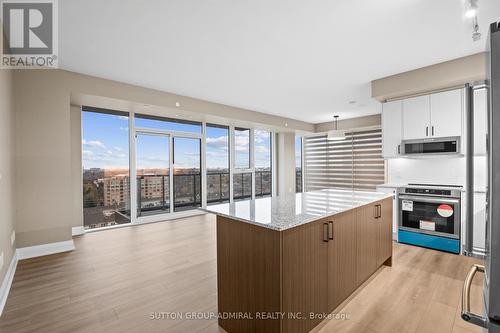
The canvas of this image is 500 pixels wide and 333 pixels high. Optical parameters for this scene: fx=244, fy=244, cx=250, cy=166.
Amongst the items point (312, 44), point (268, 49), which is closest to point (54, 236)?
point (268, 49)

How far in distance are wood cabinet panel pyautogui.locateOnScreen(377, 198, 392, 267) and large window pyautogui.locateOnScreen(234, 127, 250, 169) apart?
4.63 metres

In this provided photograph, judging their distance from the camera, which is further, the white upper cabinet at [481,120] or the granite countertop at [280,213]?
the granite countertop at [280,213]

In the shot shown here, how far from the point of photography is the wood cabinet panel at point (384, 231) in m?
2.80

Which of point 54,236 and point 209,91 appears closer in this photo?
point 54,236

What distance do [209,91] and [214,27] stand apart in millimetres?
2223

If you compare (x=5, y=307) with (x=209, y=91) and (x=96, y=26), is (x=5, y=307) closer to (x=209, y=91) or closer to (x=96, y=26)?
(x=96, y=26)

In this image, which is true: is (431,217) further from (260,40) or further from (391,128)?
(260,40)

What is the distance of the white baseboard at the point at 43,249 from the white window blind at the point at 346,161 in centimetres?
723

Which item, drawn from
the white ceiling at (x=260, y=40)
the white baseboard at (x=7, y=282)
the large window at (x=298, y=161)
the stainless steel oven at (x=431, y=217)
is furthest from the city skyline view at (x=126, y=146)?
the stainless steel oven at (x=431, y=217)

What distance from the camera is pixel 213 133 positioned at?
667cm

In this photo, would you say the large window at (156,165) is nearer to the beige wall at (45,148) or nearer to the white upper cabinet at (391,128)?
the beige wall at (45,148)

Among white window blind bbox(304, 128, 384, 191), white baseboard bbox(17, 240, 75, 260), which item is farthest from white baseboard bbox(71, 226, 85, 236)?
white window blind bbox(304, 128, 384, 191)

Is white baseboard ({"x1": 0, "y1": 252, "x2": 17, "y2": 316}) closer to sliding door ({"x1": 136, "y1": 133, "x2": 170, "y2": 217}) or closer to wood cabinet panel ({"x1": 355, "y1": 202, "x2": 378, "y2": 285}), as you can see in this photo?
sliding door ({"x1": 136, "y1": 133, "x2": 170, "y2": 217})

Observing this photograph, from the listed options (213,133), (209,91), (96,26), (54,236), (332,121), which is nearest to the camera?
(96,26)
